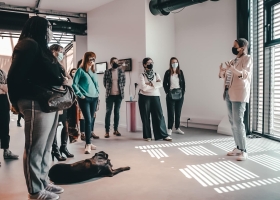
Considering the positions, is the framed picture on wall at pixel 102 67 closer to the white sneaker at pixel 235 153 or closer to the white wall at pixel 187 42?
the white wall at pixel 187 42

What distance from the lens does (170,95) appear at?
4879 millimetres

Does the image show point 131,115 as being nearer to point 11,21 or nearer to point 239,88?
point 239,88

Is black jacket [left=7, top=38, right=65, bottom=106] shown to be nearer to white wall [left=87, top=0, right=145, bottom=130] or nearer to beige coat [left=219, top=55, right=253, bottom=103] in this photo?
beige coat [left=219, top=55, right=253, bottom=103]

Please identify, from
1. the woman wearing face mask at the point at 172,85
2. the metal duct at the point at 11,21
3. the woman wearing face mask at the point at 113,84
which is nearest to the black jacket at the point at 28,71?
the woman wearing face mask at the point at 113,84

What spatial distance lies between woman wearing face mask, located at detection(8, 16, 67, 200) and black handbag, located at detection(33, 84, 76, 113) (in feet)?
0.08

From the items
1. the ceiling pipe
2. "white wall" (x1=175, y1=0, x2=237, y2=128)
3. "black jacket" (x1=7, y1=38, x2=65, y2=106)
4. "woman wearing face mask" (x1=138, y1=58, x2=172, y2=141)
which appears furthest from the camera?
"white wall" (x1=175, y1=0, x2=237, y2=128)

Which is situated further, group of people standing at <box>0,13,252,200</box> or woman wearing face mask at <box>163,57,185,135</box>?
woman wearing face mask at <box>163,57,185,135</box>

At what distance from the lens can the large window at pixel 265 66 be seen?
424cm

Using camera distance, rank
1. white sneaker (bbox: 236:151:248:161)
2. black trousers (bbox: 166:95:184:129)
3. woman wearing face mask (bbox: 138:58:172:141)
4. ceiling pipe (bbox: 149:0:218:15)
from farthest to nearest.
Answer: black trousers (bbox: 166:95:184:129) < ceiling pipe (bbox: 149:0:218:15) < woman wearing face mask (bbox: 138:58:172:141) < white sneaker (bbox: 236:151:248:161)

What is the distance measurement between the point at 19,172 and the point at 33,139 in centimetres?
121

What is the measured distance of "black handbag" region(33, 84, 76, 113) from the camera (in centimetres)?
180

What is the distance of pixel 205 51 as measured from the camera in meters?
5.60

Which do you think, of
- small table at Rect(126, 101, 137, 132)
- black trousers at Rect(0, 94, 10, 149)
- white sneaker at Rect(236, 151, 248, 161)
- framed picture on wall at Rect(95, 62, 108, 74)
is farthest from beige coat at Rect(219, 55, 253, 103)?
framed picture on wall at Rect(95, 62, 108, 74)

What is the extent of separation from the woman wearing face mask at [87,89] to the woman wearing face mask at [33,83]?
60.2 inches
